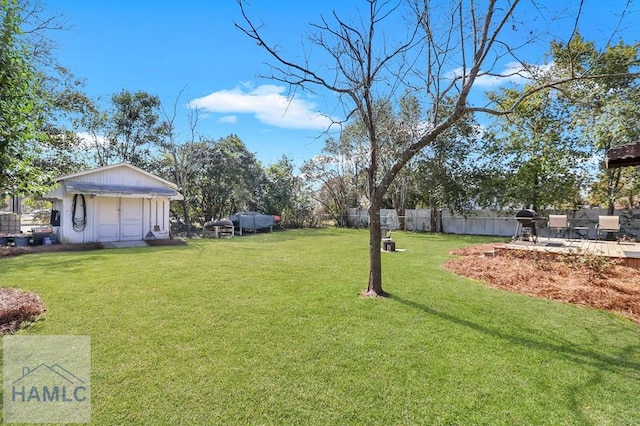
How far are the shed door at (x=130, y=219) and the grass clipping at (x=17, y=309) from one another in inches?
333

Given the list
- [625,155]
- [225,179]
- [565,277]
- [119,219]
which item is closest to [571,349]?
[625,155]

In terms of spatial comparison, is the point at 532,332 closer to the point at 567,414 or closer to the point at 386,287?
the point at 567,414

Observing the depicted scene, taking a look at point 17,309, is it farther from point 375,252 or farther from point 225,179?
point 225,179

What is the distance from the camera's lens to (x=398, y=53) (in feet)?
18.0

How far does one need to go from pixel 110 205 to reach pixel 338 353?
1285 centimetres

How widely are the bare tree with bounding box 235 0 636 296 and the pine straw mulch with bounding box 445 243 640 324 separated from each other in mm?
3009

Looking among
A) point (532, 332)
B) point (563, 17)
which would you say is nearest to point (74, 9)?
point (563, 17)

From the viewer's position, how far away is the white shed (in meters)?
11.5

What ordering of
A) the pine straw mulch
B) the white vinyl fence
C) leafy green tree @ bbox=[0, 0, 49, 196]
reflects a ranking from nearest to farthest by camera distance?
leafy green tree @ bbox=[0, 0, 49, 196] < the pine straw mulch < the white vinyl fence

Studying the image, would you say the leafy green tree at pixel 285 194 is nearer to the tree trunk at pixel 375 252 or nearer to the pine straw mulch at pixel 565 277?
the pine straw mulch at pixel 565 277

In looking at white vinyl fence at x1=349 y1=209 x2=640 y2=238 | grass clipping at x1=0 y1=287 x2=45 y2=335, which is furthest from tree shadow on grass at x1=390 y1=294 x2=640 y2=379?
white vinyl fence at x1=349 y1=209 x2=640 y2=238

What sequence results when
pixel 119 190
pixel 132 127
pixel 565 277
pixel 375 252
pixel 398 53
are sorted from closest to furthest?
1. pixel 375 252
2. pixel 398 53
3. pixel 565 277
4. pixel 119 190
5. pixel 132 127

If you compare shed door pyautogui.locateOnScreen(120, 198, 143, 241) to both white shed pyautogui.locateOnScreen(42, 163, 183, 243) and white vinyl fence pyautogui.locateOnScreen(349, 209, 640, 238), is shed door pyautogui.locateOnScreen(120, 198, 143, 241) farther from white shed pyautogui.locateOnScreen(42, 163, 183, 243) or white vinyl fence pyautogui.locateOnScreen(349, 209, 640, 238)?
white vinyl fence pyautogui.locateOnScreen(349, 209, 640, 238)

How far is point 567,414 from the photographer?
7.41 feet
